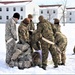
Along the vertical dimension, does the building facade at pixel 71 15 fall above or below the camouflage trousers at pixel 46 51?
above

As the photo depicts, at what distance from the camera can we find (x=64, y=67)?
8695 mm

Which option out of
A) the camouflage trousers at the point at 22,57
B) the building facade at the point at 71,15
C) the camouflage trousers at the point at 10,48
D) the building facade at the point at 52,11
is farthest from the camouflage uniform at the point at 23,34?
the building facade at the point at 71,15

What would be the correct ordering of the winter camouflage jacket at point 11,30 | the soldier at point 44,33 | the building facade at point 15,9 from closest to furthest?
1. the soldier at point 44,33
2. the winter camouflage jacket at point 11,30
3. the building facade at point 15,9

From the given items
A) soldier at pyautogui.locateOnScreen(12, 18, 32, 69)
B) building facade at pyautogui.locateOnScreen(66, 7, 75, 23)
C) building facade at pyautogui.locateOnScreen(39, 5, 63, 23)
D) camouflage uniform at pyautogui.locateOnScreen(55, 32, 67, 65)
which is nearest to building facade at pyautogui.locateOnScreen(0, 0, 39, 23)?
building facade at pyautogui.locateOnScreen(39, 5, 63, 23)

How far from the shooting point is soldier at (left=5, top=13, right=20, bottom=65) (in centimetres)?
853

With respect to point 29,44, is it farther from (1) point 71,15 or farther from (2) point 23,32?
(1) point 71,15

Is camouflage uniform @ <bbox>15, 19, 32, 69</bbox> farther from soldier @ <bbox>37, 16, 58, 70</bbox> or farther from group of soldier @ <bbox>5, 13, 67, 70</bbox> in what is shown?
soldier @ <bbox>37, 16, 58, 70</bbox>

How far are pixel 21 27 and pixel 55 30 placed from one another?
1124 millimetres

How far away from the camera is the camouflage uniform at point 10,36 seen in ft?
28.0

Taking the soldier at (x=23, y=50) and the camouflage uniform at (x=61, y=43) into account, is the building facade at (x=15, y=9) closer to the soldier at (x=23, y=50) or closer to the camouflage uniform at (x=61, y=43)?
the camouflage uniform at (x=61, y=43)

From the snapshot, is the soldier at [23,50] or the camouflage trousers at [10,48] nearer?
the soldier at [23,50]

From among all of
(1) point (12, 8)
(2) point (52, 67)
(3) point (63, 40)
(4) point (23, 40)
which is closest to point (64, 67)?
(2) point (52, 67)

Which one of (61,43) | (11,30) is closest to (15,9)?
(61,43)

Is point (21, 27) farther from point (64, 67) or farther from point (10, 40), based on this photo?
point (64, 67)
